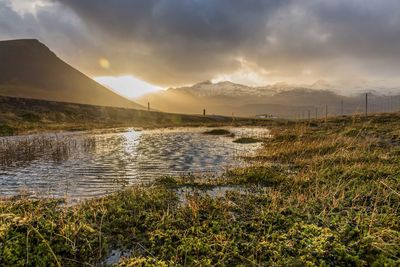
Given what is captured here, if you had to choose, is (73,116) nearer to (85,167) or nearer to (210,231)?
(85,167)

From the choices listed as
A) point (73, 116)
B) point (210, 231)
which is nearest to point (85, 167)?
point (210, 231)

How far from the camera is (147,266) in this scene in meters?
6.10

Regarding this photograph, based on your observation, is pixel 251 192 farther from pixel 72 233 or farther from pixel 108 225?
pixel 72 233

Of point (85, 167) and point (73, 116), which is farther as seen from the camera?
point (73, 116)

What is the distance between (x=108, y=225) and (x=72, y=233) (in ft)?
4.27

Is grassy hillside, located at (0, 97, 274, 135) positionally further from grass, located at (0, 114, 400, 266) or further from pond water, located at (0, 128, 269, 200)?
grass, located at (0, 114, 400, 266)

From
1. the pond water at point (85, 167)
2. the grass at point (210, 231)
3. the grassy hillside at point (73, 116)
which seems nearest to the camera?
the grass at point (210, 231)

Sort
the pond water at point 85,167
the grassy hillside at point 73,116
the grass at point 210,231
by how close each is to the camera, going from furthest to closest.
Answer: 1. the grassy hillside at point 73,116
2. the pond water at point 85,167
3. the grass at point 210,231

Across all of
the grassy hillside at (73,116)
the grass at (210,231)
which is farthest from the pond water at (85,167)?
the grassy hillside at (73,116)

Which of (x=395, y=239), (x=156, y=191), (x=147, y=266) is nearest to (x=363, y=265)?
(x=395, y=239)

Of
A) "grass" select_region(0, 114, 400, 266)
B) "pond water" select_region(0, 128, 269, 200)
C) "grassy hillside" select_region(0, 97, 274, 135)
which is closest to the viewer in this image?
"grass" select_region(0, 114, 400, 266)

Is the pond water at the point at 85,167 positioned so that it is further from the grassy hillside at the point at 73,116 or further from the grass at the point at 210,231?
the grassy hillside at the point at 73,116

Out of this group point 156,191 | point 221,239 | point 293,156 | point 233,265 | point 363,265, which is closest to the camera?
point 363,265

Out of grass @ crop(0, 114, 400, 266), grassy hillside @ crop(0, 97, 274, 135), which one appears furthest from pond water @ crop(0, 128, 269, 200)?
grassy hillside @ crop(0, 97, 274, 135)
